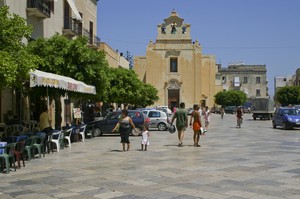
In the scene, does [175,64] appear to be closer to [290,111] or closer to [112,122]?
[290,111]

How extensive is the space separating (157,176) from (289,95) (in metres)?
79.3

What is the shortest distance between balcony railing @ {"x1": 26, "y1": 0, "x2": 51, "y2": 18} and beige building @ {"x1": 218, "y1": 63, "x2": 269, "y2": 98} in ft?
287

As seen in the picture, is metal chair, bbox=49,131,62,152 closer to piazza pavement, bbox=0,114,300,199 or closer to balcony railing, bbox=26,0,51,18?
piazza pavement, bbox=0,114,300,199

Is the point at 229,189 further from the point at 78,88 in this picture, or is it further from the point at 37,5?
the point at 37,5

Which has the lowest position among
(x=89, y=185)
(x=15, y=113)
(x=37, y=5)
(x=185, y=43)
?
(x=89, y=185)

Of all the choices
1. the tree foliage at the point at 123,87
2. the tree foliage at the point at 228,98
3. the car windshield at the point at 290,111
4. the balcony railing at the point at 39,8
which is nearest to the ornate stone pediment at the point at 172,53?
the tree foliage at the point at 228,98

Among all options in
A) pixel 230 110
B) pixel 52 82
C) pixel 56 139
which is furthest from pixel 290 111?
pixel 230 110

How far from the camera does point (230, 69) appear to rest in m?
112

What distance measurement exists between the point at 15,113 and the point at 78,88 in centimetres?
540

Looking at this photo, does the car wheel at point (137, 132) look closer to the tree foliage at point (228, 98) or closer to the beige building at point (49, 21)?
the beige building at point (49, 21)

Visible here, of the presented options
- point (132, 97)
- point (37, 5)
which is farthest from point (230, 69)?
point (37, 5)

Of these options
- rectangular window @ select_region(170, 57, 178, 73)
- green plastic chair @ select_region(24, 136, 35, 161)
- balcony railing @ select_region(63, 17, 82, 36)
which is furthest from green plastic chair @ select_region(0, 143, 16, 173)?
rectangular window @ select_region(170, 57, 178, 73)

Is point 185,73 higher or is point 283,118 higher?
point 185,73

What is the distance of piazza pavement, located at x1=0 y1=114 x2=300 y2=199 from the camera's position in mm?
8008
